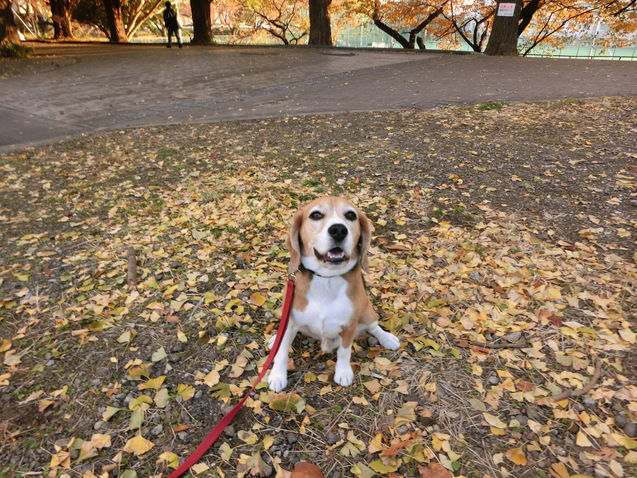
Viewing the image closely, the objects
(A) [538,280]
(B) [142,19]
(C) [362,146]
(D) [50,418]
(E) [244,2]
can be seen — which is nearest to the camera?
(D) [50,418]

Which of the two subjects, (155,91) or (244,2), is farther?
(244,2)

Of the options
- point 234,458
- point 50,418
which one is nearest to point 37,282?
point 50,418

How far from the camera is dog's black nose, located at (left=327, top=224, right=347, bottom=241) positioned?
2.40 m

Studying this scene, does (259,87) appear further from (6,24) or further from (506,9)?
(6,24)

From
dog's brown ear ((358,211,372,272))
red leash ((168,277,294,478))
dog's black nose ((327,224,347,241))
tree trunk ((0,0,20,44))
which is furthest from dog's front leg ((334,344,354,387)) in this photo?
tree trunk ((0,0,20,44))

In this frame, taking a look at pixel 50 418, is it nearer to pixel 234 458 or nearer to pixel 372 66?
pixel 234 458

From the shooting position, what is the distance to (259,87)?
12.9 m

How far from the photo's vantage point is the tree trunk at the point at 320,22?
71.3 ft

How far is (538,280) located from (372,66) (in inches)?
556

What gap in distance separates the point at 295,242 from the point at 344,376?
1.10 metres

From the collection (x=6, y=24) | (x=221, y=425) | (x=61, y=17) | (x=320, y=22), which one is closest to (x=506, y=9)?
(x=320, y=22)

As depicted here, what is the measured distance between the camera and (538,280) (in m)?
3.93

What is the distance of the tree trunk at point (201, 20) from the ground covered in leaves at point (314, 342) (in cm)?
2236

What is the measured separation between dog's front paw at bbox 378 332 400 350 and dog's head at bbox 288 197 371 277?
0.85 meters
